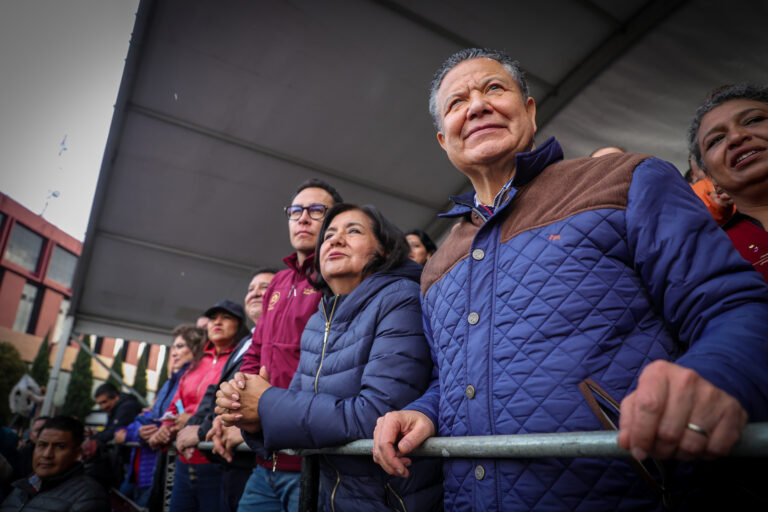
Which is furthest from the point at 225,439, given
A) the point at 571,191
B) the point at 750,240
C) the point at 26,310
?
the point at 26,310

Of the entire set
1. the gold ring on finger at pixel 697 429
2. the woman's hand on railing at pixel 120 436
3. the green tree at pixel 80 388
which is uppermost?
the gold ring on finger at pixel 697 429

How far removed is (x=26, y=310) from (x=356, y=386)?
85.0 ft

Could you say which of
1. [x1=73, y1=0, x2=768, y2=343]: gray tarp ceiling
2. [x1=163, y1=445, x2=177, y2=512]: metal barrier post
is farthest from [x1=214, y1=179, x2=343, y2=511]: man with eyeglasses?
[x1=73, y1=0, x2=768, y2=343]: gray tarp ceiling

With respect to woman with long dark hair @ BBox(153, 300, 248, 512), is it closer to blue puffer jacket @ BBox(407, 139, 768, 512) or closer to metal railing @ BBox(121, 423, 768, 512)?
metal railing @ BBox(121, 423, 768, 512)

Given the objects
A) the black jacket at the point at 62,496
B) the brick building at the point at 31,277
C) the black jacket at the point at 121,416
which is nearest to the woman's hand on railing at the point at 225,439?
the black jacket at the point at 62,496

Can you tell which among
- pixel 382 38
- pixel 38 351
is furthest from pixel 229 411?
pixel 38 351

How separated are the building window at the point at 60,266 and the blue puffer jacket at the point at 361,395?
27.2 meters

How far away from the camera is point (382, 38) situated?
162 inches

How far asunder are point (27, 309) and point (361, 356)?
2597cm

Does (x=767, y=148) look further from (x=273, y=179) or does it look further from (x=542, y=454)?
(x=273, y=179)

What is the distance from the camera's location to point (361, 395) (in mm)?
1314

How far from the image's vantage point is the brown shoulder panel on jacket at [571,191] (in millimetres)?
966

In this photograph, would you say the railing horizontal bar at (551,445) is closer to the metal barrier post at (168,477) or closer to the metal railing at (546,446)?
the metal railing at (546,446)

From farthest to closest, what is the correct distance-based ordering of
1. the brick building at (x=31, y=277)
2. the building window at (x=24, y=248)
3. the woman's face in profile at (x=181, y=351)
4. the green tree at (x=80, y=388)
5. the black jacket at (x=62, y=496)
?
the green tree at (x=80, y=388) < the building window at (x=24, y=248) < the brick building at (x=31, y=277) < the woman's face in profile at (x=181, y=351) < the black jacket at (x=62, y=496)
